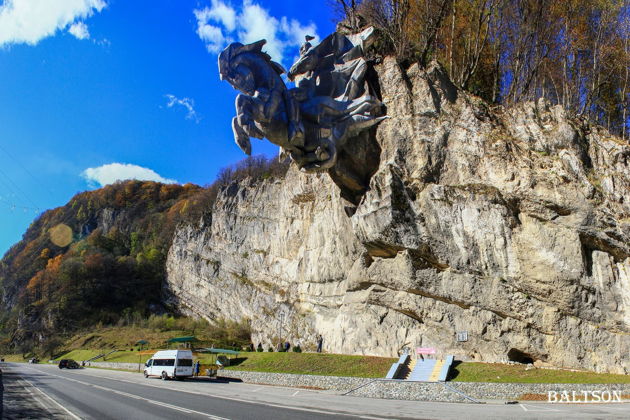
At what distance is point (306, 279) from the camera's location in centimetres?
3709

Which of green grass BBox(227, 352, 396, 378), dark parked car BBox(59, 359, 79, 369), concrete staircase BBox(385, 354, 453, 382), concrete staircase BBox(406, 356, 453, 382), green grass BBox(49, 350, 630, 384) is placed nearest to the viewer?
green grass BBox(49, 350, 630, 384)

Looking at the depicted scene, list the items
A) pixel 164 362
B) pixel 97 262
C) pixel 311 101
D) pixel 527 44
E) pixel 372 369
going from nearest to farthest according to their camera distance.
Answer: pixel 372 369, pixel 164 362, pixel 311 101, pixel 527 44, pixel 97 262

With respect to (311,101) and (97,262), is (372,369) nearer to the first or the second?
(311,101)

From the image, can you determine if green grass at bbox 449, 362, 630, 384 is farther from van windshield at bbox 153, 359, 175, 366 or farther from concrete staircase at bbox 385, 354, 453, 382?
Answer: van windshield at bbox 153, 359, 175, 366

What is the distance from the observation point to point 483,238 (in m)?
23.8

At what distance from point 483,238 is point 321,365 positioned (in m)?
10.7

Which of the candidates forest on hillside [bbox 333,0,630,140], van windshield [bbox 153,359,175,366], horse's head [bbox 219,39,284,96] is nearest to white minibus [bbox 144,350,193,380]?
van windshield [bbox 153,359,175,366]

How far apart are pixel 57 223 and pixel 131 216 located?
77.5 ft

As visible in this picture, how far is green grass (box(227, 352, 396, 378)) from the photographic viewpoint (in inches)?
866

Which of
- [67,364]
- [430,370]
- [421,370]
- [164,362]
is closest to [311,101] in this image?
[421,370]

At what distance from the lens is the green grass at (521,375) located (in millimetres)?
17406

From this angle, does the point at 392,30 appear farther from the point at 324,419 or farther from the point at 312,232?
the point at 324,419

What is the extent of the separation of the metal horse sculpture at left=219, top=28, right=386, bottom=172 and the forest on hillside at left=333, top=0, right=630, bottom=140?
14.4 ft

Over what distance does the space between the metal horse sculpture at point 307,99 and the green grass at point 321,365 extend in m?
11.2
